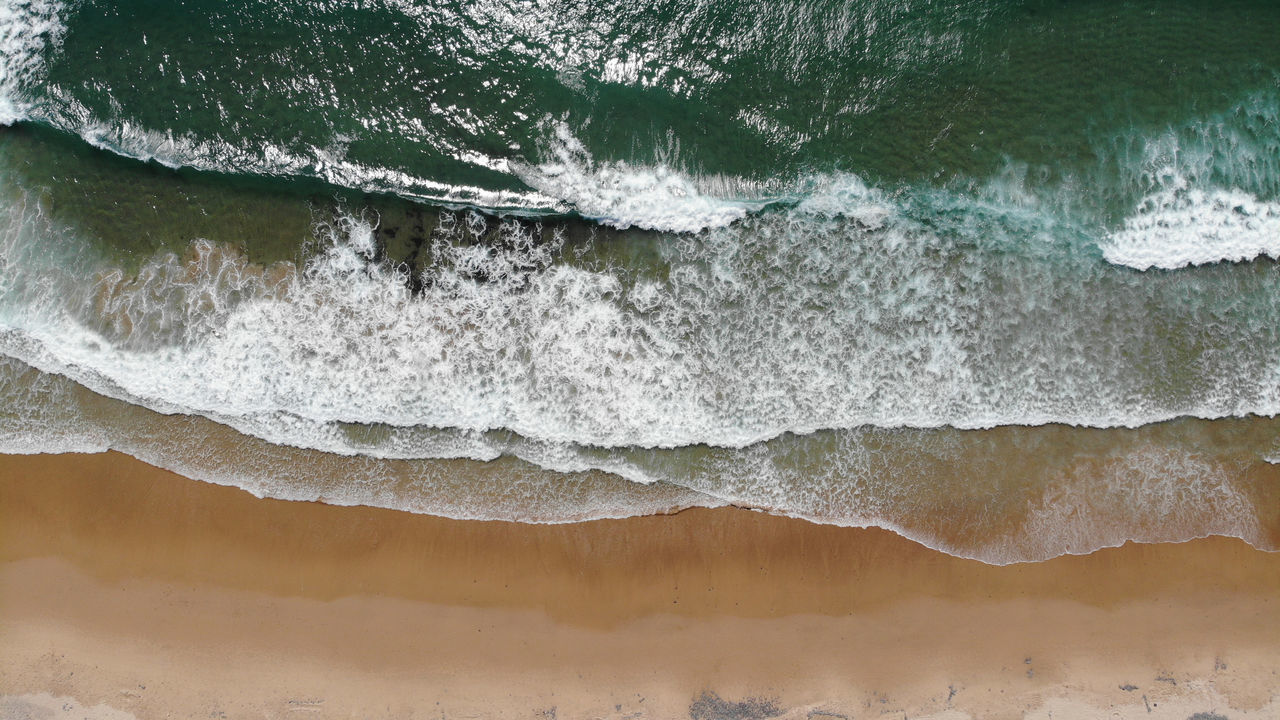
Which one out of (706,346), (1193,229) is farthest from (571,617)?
(1193,229)

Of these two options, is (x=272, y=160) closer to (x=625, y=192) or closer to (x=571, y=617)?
(x=625, y=192)

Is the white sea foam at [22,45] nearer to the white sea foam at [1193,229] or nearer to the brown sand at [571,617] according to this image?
the brown sand at [571,617]

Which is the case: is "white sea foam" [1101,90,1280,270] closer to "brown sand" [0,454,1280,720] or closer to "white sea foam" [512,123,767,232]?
"brown sand" [0,454,1280,720]

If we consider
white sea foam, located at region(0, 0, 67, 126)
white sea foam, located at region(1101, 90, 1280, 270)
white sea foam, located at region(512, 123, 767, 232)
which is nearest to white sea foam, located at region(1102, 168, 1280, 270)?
white sea foam, located at region(1101, 90, 1280, 270)

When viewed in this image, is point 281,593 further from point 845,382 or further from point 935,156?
point 935,156

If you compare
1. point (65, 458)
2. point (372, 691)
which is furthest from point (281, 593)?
point (65, 458)

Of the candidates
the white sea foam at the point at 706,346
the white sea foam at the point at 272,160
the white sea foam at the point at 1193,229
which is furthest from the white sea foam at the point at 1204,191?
the white sea foam at the point at 272,160
